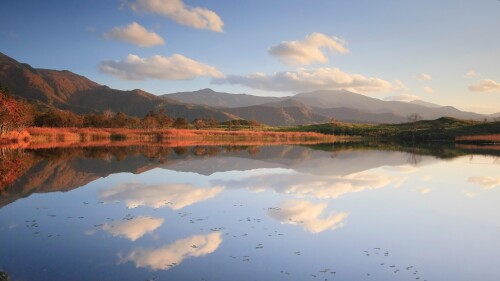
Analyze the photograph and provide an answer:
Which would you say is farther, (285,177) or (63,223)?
(285,177)

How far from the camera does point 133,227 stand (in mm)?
18109

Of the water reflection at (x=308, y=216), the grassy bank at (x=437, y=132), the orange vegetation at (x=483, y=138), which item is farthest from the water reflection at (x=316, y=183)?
the grassy bank at (x=437, y=132)

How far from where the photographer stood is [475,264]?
14.3 metres

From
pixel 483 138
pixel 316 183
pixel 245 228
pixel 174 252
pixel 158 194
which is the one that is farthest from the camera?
pixel 483 138

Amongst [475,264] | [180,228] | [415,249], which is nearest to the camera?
[475,264]

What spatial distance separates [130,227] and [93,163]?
98.4 feet

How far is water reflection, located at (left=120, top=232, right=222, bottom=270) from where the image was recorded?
13.5 m

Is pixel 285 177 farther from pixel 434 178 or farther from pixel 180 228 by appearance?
pixel 180 228

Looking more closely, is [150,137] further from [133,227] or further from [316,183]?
[133,227]

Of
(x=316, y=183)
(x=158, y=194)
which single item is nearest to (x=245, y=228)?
(x=158, y=194)

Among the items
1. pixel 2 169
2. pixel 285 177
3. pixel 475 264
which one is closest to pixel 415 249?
pixel 475 264

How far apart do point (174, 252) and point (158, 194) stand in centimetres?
1290

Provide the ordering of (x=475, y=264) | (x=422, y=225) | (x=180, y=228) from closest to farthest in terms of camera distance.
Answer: (x=475, y=264)
(x=180, y=228)
(x=422, y=225)

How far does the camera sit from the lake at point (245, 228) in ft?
43.7
